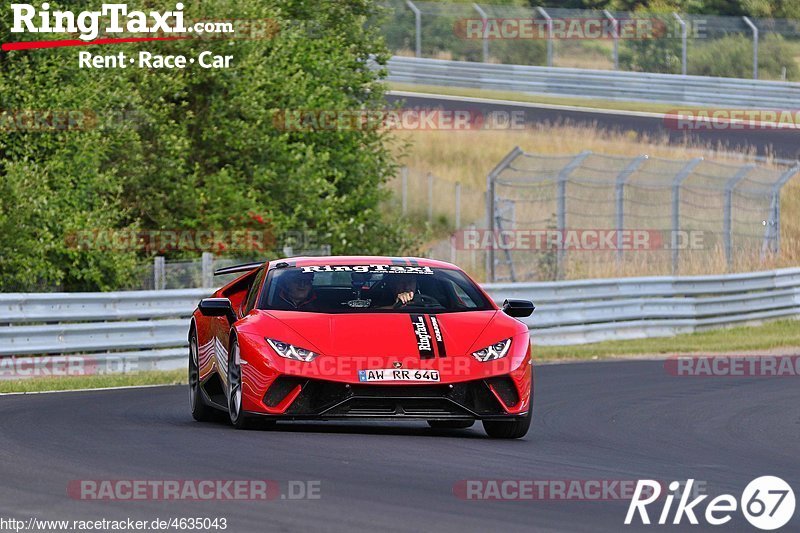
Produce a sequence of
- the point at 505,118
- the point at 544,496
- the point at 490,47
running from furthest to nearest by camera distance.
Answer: the point at 490,47 < the point at 505,118 < the point at 544,496

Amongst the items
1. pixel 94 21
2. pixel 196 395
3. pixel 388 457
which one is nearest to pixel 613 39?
pixel 94 21

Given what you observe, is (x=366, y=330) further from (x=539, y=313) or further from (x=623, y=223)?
(x=623, y=223)

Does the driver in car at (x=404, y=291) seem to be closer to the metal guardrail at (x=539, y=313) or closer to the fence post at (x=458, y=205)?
the metal guardrail at (x=539, y=313)

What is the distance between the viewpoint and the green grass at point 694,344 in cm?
2105

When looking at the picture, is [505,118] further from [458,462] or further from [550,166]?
[458,462]

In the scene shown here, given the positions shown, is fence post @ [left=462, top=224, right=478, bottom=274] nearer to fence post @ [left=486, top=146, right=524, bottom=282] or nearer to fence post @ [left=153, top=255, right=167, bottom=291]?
fence post @ [left=486, top=146, right=524, bottom=282]

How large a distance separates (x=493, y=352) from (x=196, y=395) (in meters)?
2.74

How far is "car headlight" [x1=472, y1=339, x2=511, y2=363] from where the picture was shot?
985cm

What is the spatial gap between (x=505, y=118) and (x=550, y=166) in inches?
168

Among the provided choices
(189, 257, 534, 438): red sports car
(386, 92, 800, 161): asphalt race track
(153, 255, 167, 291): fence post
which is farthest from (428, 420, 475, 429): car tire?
(386, 92, 800, 161): asphalt race track

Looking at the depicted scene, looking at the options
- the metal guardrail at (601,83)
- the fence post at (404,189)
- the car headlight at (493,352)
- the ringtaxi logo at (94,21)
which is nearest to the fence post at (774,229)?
the fence post at (404,189)

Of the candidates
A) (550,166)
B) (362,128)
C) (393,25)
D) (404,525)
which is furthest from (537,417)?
(393,25)

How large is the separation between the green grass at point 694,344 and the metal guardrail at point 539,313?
277 mm

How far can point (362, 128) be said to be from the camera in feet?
89.9
